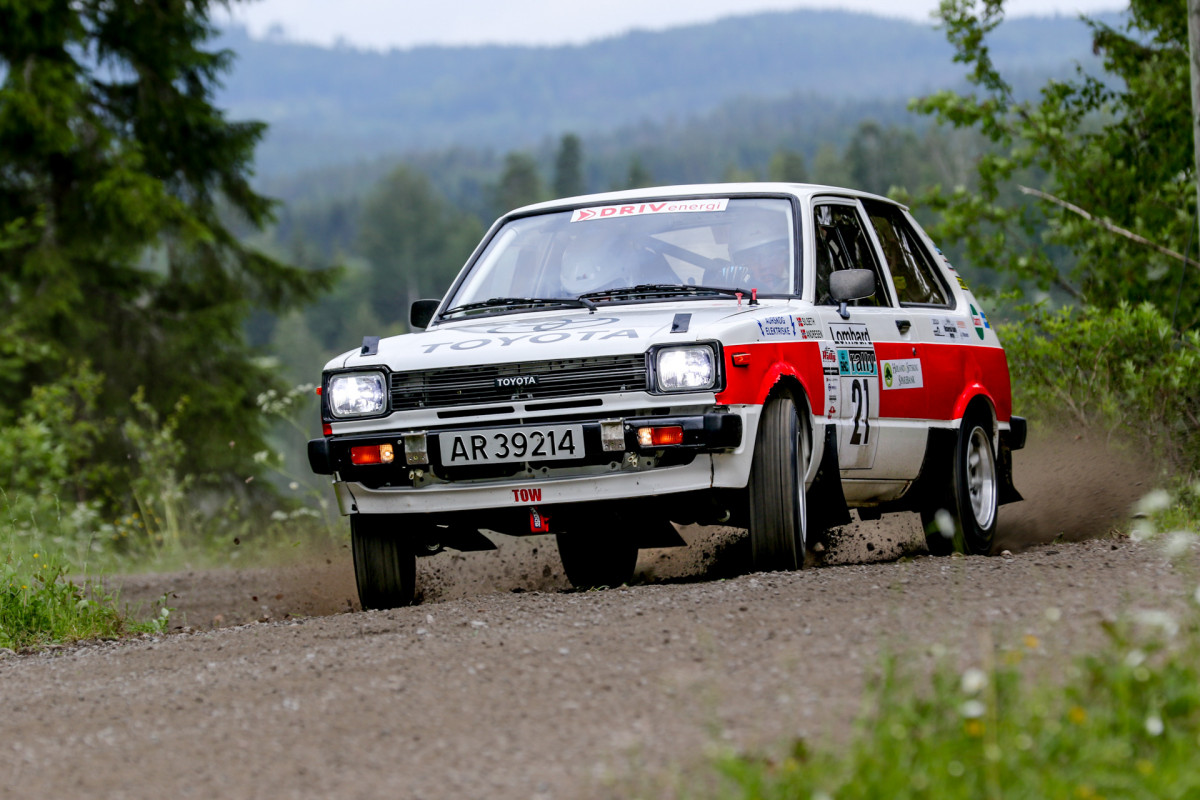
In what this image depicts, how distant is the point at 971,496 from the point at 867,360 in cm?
134

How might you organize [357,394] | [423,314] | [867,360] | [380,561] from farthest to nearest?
[423,314]
[867,360]
[380,561]
[357,394]

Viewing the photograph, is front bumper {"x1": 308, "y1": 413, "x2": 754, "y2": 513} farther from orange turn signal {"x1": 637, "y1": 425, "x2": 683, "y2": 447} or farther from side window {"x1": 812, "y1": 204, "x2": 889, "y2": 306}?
side window {"x1": 812, "y1": 204, "x2": 889, "y2": 306}

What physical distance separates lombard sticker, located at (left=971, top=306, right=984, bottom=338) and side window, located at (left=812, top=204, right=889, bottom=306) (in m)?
1.06

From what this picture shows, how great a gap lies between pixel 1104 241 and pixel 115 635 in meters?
9.48

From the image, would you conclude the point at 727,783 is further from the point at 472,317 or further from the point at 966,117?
the point at 966,117

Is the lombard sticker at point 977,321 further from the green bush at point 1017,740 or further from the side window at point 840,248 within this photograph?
the green bush at point 1017,740

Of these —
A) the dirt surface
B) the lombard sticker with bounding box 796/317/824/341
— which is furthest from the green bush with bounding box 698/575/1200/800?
the lombard sticker with bounding box 796/317/824/341

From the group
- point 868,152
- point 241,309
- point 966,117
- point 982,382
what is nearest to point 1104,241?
point 966,117

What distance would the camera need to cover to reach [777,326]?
624 cm

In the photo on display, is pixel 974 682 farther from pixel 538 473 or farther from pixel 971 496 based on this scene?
pixel 971 496

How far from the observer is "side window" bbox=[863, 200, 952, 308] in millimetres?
7844

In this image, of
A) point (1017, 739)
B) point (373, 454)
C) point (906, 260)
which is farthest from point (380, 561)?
point (1017, 739)

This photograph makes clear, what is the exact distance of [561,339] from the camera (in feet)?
19.8

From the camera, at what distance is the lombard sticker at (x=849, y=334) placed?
6.79 meters
